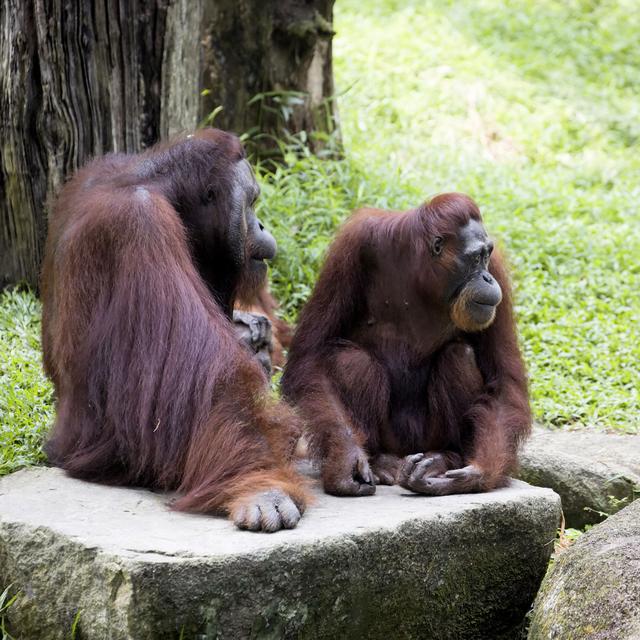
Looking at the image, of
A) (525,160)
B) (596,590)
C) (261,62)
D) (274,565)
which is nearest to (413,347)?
(596,590)

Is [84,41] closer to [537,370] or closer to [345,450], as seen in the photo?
[345,450]

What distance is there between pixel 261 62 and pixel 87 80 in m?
2.39

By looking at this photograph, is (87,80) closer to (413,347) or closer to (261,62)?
(413,347)

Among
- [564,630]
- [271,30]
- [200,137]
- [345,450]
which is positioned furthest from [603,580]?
[271,30]

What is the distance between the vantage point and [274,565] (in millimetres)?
2666

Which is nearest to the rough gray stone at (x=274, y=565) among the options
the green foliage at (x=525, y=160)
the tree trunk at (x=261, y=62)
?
the green foliage at (x=525, y=160)

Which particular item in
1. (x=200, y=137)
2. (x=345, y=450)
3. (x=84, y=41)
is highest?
(x=84, y=41)

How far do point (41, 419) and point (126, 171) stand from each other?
1114mm

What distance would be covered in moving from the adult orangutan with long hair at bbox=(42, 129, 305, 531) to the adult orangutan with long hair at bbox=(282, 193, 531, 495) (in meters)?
0.34

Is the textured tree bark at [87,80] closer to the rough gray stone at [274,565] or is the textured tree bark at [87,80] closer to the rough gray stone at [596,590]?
the rough gray stone at [274,565]

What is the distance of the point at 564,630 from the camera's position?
2809 millimetres

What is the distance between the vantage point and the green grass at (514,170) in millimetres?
5371

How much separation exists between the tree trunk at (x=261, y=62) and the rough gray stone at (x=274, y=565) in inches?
152

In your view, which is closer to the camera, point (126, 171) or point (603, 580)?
point (603, 580)
